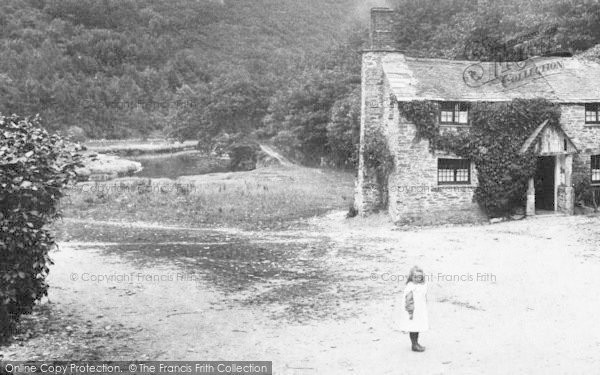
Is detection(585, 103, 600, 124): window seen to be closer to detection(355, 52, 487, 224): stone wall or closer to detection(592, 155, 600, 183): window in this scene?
detection(592, 155, 600, 183): window

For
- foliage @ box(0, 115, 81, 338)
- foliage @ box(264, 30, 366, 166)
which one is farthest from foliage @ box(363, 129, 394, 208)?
foliage @ box(0, 115, 81, 338)

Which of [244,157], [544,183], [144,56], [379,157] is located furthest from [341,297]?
[144,56]

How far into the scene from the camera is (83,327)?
12.6m

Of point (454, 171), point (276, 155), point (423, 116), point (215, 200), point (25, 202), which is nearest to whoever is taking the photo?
point (25, 202)

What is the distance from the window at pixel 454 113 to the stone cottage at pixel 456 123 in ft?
0.15

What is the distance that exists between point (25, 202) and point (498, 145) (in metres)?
21.4

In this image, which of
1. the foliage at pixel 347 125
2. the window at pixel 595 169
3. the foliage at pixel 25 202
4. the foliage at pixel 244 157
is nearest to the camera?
the foliage at pixel 25 202

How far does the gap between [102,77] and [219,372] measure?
87.8m

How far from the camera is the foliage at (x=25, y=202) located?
1126cm

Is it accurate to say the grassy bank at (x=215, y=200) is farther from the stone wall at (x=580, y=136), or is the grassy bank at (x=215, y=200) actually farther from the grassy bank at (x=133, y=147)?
the grassy bank at (x=133, y=147)

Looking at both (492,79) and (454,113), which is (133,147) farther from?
(454,113)

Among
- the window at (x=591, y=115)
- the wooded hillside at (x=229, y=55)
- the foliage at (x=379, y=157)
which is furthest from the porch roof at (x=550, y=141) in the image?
the wooded hillside at (x=229, y=55)

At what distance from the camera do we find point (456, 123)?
26984 mm

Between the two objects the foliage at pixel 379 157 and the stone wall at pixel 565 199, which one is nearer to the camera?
the stone wall at pixel 565 199
